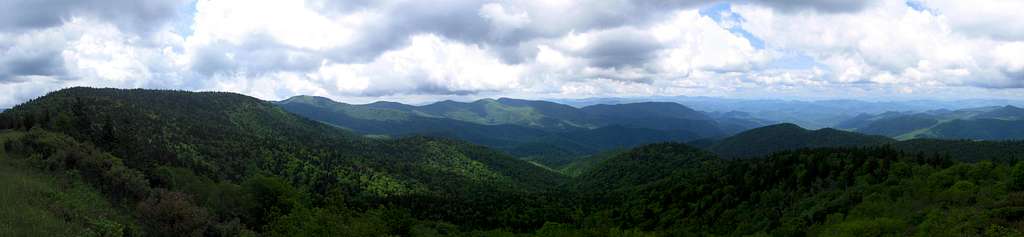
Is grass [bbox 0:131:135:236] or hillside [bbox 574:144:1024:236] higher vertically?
grass [bbox 0:131:135:236]

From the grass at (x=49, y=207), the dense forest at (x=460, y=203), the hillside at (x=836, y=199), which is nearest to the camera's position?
the grass at (x=49, y=207)

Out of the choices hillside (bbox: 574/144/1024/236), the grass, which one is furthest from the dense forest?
hillside (bbox: 574/144/1024/236)

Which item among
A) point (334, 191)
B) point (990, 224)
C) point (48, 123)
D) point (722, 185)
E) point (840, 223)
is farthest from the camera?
point (334, 191)

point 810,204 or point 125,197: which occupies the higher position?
point 125,197

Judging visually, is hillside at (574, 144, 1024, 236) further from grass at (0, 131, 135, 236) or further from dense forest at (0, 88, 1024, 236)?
grass at (0, 131, 135, 236)

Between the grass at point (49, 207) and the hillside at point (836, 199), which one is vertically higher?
the grass at point (49, 207)

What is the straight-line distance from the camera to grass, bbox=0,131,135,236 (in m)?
40.0

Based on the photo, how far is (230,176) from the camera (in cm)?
17750

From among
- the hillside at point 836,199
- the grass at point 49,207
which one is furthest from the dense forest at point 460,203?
the hillside at point 836,199

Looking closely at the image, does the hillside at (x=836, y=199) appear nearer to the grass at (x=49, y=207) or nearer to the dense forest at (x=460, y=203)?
the dense forest at (x=460, y=203)

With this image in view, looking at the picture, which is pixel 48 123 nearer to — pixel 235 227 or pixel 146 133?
pixel 235 227

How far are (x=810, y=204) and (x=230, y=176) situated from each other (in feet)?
606

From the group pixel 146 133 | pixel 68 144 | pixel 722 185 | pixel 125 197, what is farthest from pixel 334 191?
pixel 722 185

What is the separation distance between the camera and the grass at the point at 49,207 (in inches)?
1575
